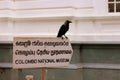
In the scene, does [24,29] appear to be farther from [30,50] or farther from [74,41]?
[30,50]

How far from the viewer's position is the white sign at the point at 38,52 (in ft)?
13.9

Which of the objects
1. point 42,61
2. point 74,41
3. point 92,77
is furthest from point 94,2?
point 42,61

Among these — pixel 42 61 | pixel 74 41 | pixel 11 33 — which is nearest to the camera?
pixel 42 61

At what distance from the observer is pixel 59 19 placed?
303 inches

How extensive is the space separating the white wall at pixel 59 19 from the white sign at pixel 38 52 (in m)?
3.07

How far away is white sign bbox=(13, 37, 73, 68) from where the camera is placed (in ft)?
13.9

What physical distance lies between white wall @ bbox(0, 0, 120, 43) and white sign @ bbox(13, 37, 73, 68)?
10.1 feet

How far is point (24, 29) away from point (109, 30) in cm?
233

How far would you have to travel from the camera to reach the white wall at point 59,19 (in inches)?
297

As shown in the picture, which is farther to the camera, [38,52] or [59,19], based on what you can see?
[59,19]

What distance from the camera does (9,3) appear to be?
8.00 meters

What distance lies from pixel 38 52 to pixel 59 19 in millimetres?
3465

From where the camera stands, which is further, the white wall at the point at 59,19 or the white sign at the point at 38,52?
the white wall at the point at 59,19

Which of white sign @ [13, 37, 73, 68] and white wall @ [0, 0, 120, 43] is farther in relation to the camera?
white wall @ [0, 0, 120, 43]
